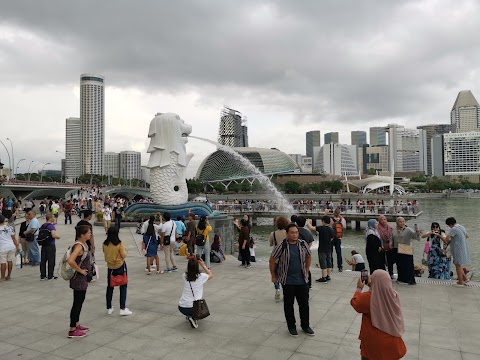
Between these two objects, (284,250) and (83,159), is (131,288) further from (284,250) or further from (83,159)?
(83,159)

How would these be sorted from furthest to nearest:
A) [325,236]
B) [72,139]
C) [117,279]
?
1. [72,139]
2. [325,236]
3. [117,279]

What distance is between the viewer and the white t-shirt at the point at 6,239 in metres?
8.12

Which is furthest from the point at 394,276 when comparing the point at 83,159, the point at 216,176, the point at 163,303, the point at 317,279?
the point at 83,159

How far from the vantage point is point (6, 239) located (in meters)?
8.18

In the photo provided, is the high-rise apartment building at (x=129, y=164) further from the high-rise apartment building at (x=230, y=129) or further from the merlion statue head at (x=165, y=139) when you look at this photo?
the merlion statue head at (x=165, y=139)

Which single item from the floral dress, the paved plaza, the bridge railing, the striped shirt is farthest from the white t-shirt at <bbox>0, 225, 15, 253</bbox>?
the bridge railing

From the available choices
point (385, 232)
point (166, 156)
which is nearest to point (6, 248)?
point (385, 232)

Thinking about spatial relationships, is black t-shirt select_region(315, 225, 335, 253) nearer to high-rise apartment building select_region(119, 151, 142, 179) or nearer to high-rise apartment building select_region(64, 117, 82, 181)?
high-rise apartment building select_region(119, 151, 142, 179)

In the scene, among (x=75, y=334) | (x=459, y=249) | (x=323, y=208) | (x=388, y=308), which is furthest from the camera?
(x=323, y=208)

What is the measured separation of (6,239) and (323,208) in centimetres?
2998

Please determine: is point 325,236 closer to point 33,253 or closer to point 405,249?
point 405,249

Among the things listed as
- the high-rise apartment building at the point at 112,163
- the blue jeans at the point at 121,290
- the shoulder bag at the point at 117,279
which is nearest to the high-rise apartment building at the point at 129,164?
the high-rise apartment building at the point at 112,163

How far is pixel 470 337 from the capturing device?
530cm

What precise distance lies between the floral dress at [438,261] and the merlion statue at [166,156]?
1476cm
